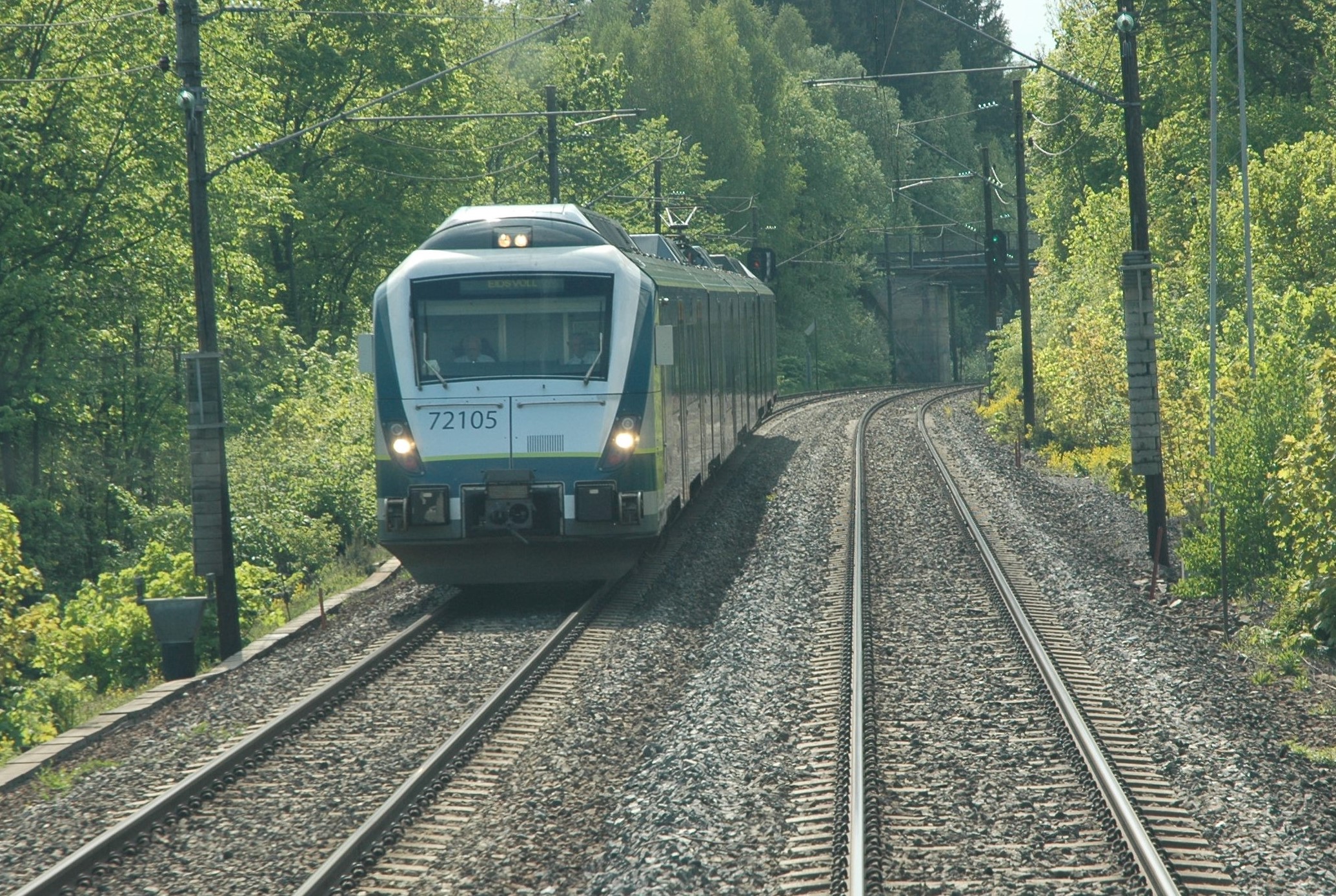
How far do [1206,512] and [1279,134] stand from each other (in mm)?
18241

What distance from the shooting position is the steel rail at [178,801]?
275 inches

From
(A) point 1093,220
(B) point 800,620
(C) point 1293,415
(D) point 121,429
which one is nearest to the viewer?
(B) point 800,620

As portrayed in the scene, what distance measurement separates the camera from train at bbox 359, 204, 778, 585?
43.3ft

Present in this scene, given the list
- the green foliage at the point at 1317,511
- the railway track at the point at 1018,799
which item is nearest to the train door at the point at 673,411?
the railway track at the point at 1018,799

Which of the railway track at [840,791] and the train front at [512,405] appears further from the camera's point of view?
the train front at [512,405]

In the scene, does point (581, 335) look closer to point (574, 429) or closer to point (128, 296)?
point (574, 429)

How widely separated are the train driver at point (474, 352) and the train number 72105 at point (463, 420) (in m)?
0.51

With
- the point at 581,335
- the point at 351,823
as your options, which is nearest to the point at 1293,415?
the point at 581,335

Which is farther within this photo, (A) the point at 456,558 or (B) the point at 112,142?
(B) the point at 112,142

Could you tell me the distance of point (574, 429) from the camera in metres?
13.3

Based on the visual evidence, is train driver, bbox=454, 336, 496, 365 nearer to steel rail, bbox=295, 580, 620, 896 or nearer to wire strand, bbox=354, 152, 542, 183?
steel rail, bbox=295, 580, 620, 896

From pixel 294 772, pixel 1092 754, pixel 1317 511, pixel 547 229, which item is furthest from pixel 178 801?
pixel 1317 511

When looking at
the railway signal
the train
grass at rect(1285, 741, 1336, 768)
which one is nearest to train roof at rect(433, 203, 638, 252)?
the train

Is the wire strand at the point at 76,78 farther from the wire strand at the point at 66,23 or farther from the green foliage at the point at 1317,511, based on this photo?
the green foliage at the point at 1317,511
